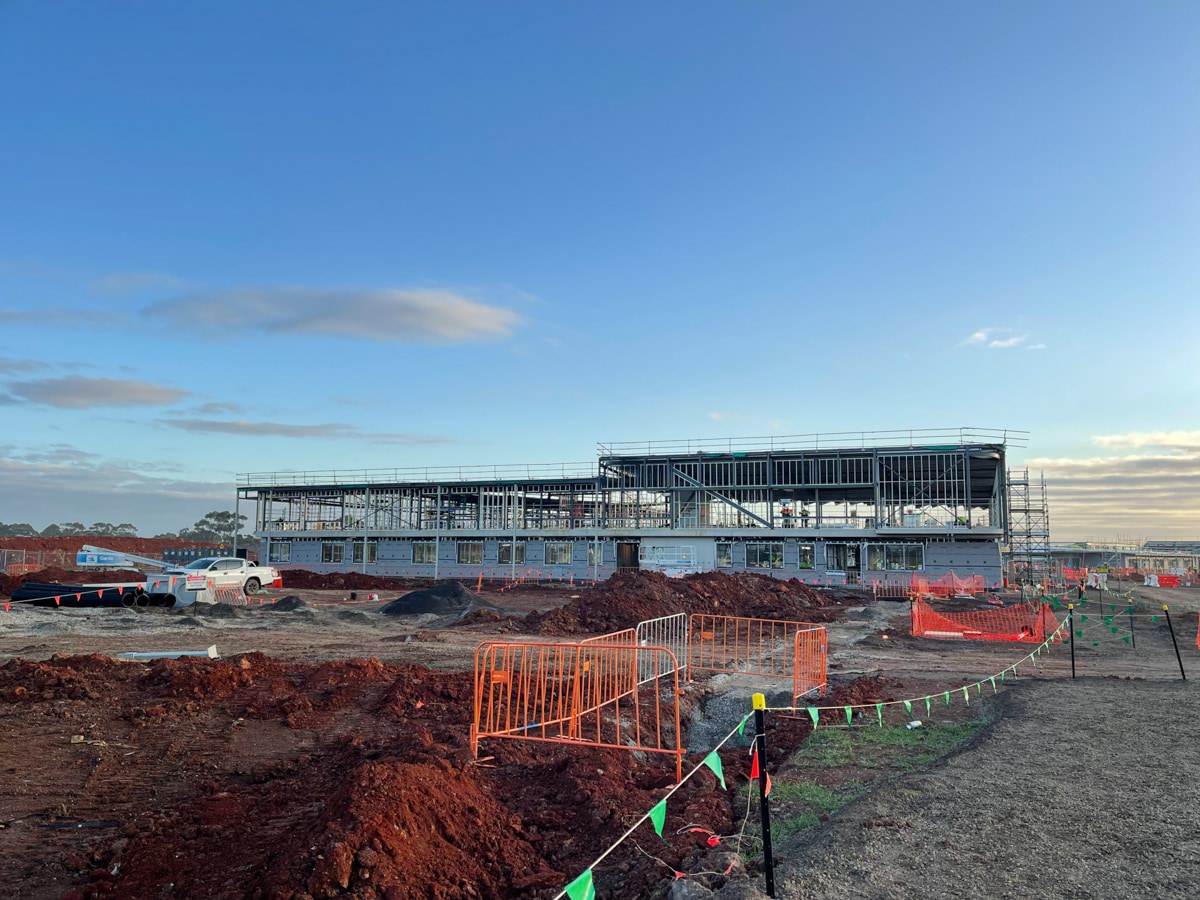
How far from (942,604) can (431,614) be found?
75.9ft

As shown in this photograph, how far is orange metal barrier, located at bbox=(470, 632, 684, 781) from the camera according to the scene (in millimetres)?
9273

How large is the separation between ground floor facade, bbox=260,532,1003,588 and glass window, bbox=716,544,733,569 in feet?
0.21

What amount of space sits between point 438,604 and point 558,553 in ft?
76.2

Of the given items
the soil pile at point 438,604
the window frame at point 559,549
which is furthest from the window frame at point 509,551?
the soil pile at point 438,604

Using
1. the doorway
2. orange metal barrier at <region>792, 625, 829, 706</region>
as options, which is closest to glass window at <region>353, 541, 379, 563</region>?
the doorway

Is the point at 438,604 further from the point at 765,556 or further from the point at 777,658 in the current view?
the point at 765,556

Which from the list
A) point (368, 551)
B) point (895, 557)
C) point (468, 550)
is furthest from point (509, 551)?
point (895, 557)

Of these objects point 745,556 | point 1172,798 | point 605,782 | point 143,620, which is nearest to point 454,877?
point 605,782

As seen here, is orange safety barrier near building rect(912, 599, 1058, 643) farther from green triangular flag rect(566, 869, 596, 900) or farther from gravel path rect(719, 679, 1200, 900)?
green triangular flag rect(566, 869, 596, 900)

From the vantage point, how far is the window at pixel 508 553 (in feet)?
180

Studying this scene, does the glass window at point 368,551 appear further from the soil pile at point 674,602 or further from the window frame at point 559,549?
the soil pile at point 674,602

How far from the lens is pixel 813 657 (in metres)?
14.7

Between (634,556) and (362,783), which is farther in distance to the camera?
(634,556)

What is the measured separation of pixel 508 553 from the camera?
5538cm
